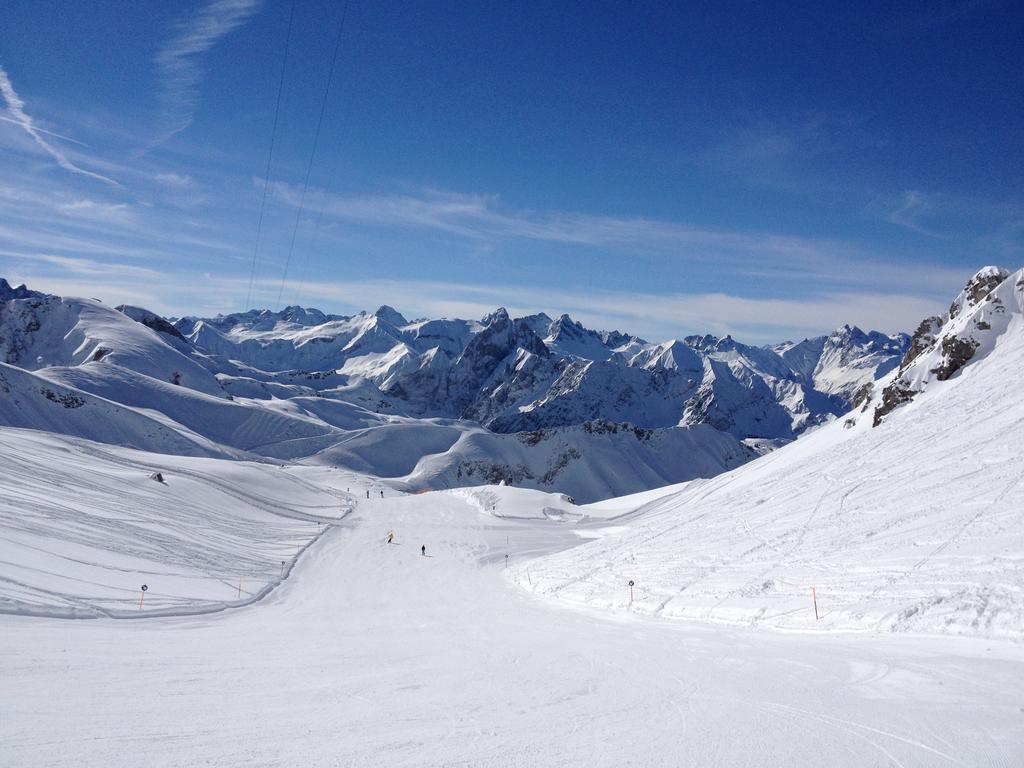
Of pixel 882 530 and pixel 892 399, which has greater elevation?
pixel 892 399

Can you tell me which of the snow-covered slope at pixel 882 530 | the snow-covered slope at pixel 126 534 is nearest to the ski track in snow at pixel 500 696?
the snow-covered slope at pixel 882 530

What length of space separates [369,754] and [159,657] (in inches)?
329

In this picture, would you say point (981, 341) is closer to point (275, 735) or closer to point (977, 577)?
point (977, 577)

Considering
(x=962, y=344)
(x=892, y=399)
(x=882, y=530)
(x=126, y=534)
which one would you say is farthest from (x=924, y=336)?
(x=126, y=534)

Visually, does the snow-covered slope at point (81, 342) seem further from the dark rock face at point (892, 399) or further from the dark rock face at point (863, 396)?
the dark rock face at point (892, 399)

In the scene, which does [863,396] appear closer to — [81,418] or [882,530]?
[882,530]

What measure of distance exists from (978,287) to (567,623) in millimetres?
43184

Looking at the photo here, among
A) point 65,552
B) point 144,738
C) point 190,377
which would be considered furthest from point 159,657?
point 190,377

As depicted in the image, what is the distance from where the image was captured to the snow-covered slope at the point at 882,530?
54.6ft

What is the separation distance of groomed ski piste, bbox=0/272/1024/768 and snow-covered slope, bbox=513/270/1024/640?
0.13m

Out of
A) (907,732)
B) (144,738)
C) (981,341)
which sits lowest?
(144,738)

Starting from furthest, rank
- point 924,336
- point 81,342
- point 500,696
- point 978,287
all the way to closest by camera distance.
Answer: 1. point 81,342
2. point 924,336
3. point 978,287
4. point 500,696

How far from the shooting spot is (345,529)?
49.2 meters

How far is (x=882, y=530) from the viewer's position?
74.2 ft
